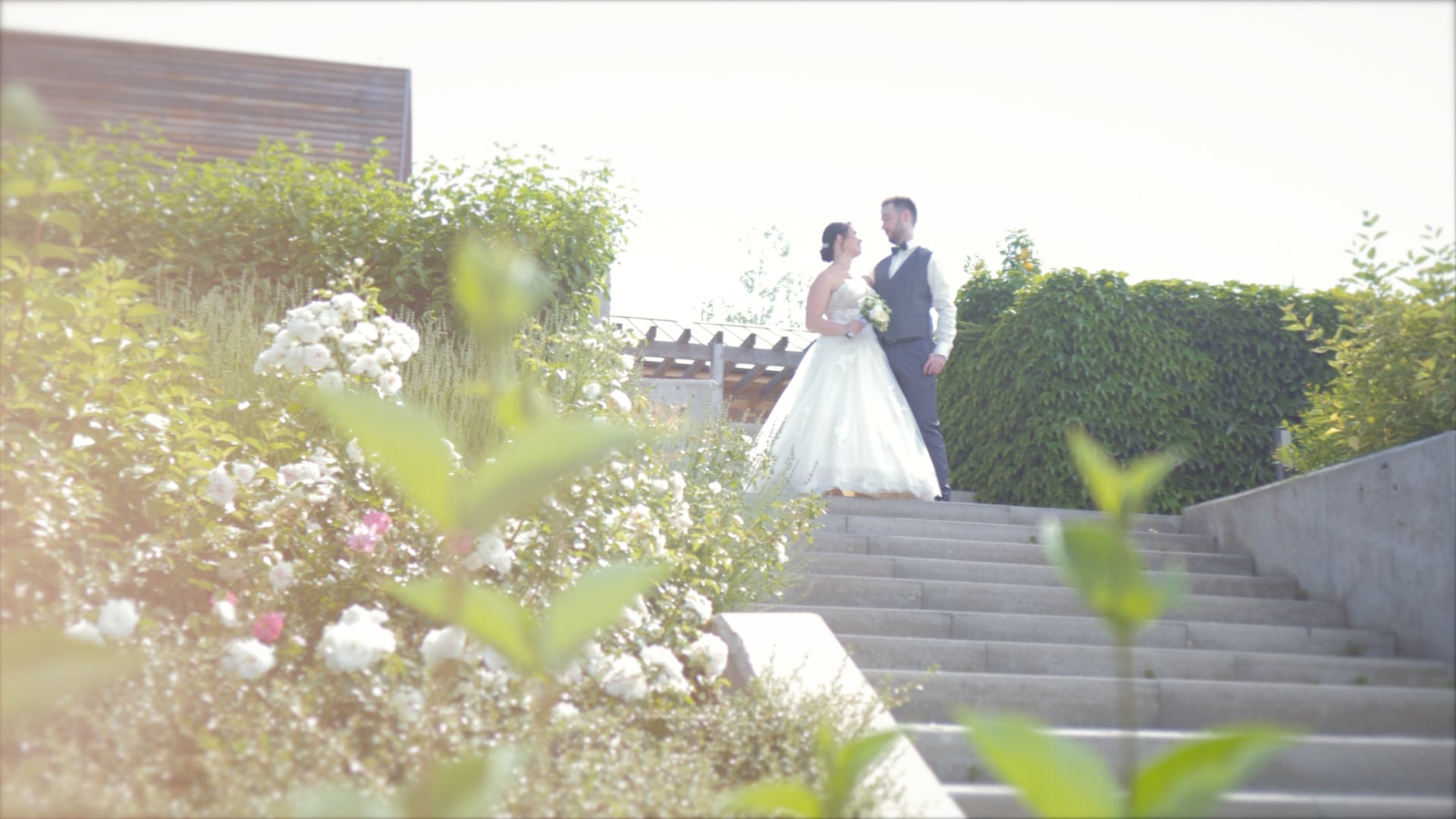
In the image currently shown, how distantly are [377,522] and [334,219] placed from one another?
4.38 metres

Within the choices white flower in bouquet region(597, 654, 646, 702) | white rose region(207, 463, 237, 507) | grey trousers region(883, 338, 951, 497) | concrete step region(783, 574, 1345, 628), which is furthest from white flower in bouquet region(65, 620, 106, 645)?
grey trousers region(883, 338, 951, 497)

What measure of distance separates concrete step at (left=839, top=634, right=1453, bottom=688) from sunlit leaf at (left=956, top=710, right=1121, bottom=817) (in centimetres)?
400

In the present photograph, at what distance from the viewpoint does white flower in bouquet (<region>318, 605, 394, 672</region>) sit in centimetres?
307

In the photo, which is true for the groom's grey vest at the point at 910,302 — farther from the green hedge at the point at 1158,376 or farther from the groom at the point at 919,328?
the green hedge at the point at 1158,376

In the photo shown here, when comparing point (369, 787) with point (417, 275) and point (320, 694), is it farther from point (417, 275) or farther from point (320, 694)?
point (417, 275)

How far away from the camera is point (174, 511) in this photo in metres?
3.84

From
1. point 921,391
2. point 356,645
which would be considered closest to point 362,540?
point 356,645

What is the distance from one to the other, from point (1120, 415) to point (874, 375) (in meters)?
2.24

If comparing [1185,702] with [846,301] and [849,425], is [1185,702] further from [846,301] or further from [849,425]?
[846,301]

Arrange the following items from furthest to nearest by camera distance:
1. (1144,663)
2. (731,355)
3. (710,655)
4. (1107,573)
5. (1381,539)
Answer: (731,355) → (1381,539) → (1144,663) → (710,655) → (1107,573)

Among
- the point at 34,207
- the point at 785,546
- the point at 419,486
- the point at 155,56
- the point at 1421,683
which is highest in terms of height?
the point at 155,56

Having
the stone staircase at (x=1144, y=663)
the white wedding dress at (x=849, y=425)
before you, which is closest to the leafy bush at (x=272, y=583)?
the stone staircase at (x=1144, y=663)

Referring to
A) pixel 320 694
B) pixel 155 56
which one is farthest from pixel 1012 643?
pixel 155 56

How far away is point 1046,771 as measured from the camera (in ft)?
2.15
